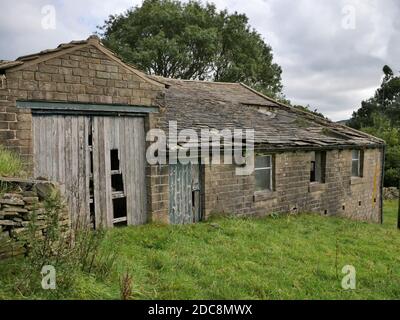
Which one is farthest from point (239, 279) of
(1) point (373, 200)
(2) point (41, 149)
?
(1) point (373, 200)

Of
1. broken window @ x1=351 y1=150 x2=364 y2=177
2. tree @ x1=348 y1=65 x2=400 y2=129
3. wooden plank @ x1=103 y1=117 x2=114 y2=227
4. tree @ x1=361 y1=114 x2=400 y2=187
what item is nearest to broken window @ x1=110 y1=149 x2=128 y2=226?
wooden plank @ x1=103 y1=117 x2=114 y2=227

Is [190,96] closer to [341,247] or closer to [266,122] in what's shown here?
[266,122]

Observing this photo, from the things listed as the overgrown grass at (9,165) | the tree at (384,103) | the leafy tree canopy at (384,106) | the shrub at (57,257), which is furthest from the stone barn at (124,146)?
the tree at (384,103)

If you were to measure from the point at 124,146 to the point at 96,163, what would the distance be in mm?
770

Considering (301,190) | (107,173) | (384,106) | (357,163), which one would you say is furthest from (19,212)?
(384,106)

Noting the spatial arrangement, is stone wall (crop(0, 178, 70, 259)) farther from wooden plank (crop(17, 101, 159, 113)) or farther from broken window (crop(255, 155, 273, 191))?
broken window (crop(255, 155, 273, 191))

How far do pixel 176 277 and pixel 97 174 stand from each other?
10.4 feet

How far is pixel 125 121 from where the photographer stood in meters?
8.61

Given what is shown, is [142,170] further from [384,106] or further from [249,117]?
[384,106]

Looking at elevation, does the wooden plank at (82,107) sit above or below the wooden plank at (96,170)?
above

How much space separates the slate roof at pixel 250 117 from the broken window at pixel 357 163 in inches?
24.3

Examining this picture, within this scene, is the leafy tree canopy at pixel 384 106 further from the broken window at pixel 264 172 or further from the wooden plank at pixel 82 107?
the wooden plank at pixel 82 107

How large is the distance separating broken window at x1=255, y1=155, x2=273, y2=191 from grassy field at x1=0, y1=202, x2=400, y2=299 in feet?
6.61

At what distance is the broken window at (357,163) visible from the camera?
16641 mm
